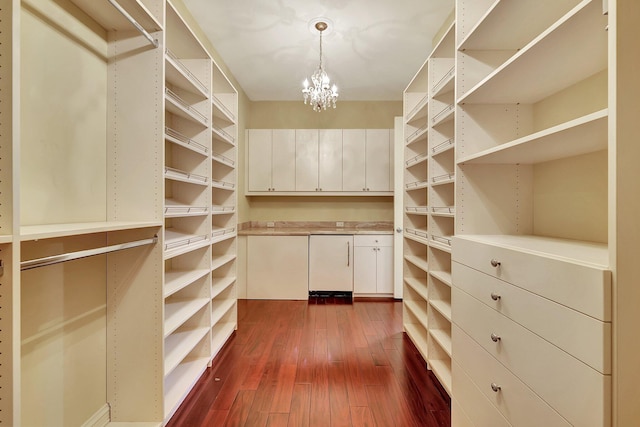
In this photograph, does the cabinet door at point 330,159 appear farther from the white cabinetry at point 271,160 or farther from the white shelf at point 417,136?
the white shelf at point 417,136

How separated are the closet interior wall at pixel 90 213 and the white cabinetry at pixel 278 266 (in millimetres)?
1790

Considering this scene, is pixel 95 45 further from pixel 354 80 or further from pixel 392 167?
pixel 392 167

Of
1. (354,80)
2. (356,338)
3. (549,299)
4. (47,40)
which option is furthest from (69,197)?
(354,80)

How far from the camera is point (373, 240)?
12.8 feet

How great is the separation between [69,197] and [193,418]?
132 centimetres

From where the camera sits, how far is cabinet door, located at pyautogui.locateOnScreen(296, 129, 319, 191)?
14.0 feet

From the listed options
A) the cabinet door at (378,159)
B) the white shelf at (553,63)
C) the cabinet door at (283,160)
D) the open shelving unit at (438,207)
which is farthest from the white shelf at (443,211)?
the cabinet door at (283,160)

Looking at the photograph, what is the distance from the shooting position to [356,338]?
2730mm

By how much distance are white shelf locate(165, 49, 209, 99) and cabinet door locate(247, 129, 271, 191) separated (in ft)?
6.83

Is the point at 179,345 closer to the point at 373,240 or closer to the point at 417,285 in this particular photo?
the point at 417,285

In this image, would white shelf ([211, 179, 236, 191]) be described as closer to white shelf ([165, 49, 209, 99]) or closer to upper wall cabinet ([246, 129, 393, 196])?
white shelf ([165, 49, 209, 99])

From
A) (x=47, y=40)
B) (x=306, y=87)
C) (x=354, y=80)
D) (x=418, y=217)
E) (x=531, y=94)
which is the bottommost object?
(x=418, y=217)

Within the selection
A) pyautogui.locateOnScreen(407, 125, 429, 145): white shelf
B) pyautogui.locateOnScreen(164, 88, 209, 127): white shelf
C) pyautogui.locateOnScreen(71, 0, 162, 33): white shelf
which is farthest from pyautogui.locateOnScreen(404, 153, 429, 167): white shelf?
pyautogui.locateOnScreen(71, 0, 162, 33): white shelf

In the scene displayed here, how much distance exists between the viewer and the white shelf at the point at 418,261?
2.38 metres
